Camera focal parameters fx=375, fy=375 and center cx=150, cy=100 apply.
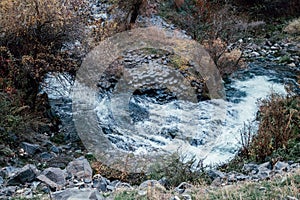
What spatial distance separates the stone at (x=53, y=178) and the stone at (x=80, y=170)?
8.5 inches

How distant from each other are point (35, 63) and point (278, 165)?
3618 millimetres

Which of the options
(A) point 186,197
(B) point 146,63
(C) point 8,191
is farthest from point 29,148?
(B) point 146,63

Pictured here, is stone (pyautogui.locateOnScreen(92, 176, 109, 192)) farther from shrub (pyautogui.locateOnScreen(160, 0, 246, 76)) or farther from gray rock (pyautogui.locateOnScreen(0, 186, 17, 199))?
shrub (pyautogui.locateOnScreen(160, 0, 246, 76))

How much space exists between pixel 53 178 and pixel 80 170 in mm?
465

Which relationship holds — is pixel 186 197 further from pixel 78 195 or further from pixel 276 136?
pixel 276 136

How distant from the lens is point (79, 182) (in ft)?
12.9

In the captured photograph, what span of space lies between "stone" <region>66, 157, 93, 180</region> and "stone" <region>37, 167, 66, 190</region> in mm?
215

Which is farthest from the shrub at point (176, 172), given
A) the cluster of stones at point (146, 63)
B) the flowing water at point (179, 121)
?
the cluster of stones at point (146, 63)

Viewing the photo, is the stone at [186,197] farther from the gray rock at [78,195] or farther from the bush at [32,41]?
the bush at [32,41]

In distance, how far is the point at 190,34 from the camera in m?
10.2

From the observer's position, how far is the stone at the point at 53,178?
146 inches

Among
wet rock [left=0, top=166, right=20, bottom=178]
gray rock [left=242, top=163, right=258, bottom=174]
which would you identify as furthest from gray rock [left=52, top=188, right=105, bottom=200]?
gray rock [left=242, top=163, right=258, bottom=174]

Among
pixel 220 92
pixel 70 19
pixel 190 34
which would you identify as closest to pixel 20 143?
pixel 70 19

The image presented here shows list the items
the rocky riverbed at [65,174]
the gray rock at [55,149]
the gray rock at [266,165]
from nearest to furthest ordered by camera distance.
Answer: the rocky riverbed at [65,174]
the gray rock at [266,165]
the gray rock at [55,149]
